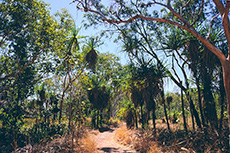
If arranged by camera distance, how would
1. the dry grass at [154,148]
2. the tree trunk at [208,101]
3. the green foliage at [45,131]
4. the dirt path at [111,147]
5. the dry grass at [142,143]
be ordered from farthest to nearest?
the green foliage at [45,131]
the tree trunk at [208,101]
the dirt path at [111,147]
the dry grass at [142,143]
the dry grass at [154,148]

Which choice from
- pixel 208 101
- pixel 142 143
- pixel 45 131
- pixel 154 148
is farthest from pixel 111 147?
pixel 208 101

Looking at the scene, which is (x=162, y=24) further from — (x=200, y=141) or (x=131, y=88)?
(x=200, y=141)

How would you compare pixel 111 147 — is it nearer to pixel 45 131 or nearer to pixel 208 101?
pixel 45 131

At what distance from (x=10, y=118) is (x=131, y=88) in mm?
6483

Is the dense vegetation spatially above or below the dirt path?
above

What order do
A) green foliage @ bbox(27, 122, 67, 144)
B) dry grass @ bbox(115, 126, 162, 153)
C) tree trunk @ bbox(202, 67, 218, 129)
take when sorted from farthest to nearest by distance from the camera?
green foliage @ bbox(27, 122, 67, 144) → tree trunk @ bbox(202, 67, 218, 129) → dry grass @ bbox(115, 126, 162, 153)

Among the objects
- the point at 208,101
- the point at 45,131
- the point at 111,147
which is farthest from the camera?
the point at 45,131

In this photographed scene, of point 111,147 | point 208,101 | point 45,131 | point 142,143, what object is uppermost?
point 208,101

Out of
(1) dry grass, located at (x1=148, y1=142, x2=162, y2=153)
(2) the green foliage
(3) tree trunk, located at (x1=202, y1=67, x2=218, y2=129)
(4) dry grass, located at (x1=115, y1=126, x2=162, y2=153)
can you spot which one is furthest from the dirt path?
(3) tree trunk, located at (x1=202, y1=67, x2=218, y2=129)

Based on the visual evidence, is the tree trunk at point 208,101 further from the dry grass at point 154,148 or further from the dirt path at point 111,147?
the dirt path at point 111,147

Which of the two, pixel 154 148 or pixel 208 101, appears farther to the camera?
pixel 208 101

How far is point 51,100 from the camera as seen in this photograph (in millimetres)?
12594

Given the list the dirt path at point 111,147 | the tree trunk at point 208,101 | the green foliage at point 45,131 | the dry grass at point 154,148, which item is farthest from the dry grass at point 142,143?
the green foliage at point 45,131

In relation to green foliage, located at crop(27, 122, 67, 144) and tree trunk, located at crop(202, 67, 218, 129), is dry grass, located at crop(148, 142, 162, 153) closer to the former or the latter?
tree trunk, located at crop(202, 67, 218, 129)
